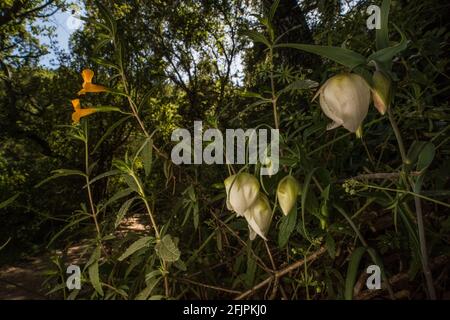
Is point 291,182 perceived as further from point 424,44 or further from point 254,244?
point 424,44

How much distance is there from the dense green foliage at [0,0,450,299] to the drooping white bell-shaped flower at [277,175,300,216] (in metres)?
0.02

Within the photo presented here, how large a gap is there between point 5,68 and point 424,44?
4.78m

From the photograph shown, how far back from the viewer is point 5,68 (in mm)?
4309

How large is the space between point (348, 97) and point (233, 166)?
63 cm

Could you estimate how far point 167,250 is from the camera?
24.9 inches

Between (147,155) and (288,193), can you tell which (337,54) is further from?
(147,155)

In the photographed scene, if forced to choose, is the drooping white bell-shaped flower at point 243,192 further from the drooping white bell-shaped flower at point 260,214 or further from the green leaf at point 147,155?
the green leaf at point 147,155

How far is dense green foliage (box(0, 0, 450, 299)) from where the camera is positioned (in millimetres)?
593

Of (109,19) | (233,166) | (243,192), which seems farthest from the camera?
(233,166)

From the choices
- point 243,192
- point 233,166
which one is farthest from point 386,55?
point 233,166

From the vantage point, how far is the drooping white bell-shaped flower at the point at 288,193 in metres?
0.47

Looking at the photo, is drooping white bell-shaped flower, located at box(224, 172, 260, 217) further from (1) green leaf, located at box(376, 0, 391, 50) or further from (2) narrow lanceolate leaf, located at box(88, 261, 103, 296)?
(2) narrow lanceolate leaf, located at box(88, 261, 103, 296)
